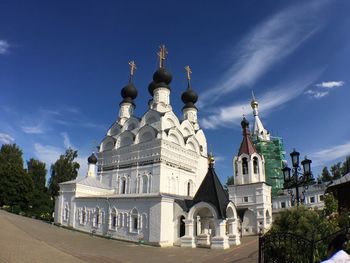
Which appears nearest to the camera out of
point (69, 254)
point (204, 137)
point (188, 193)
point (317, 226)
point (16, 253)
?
point (317, 226)

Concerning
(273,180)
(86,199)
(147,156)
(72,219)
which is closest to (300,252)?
(147,156)

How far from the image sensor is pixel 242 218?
25.7 metres

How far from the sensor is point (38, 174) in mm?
40969

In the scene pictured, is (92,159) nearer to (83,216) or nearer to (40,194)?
(83,216)

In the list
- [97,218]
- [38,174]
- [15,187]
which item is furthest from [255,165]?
[38,174]

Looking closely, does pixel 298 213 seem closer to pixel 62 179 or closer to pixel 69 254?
pixel 69 254

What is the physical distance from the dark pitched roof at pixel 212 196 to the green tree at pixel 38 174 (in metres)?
27.3

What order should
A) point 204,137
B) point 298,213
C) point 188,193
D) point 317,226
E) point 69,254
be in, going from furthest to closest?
point 204,137, point 188,193, point 69,254, point 298,213, point 317,226

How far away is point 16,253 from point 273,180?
33717 millimetres

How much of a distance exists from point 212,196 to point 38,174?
31334mm

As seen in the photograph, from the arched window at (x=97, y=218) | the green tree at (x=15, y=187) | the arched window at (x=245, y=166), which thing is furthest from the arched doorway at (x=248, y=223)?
the green tree at (x=15, y=187)

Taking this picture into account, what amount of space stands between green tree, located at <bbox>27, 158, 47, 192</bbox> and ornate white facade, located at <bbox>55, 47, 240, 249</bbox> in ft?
44.0

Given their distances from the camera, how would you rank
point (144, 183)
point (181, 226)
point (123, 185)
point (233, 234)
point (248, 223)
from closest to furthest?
point (233, 234) < point (181, 226) < point (144, 183) < point (248, 223) < point (123, 185)

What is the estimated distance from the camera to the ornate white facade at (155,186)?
18859 millimetres
